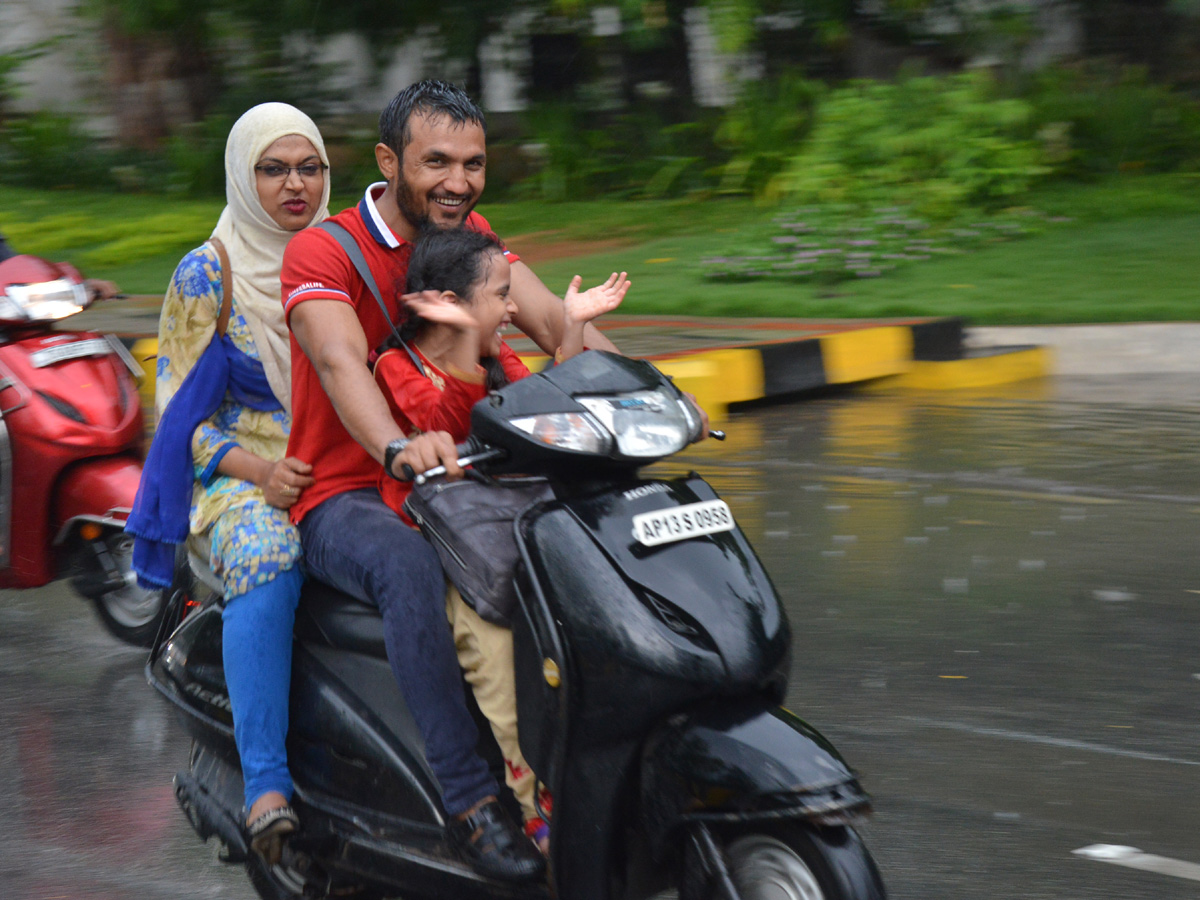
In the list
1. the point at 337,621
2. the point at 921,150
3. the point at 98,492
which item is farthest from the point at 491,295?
the point at 921,150

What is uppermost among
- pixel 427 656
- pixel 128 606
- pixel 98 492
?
pixel 427 656

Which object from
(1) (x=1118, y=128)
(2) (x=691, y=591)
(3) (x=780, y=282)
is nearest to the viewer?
(2) (x=691, y=591)

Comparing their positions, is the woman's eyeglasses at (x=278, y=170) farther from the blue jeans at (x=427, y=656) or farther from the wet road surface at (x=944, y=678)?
the wet road surface at (x=944, y=678)

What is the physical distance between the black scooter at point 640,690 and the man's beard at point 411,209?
0.62 m

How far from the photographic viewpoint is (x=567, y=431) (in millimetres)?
2590

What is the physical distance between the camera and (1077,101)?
15938mm

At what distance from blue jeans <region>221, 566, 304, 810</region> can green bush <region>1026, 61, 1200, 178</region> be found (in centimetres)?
1373

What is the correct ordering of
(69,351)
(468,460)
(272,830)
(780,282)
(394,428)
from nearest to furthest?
(468,460) → (394,428) → (272,830) → (69,351) → (780,282)

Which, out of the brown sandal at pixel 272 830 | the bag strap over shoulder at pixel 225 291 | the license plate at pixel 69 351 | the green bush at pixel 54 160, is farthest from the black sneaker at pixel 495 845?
the green bush at pixel 54 160

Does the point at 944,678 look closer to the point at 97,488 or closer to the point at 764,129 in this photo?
the point at 97,488

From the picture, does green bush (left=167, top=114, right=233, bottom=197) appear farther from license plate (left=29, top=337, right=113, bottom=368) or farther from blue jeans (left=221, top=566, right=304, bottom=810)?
blue jeans (left=221, top=566, right=304, bottom=810)

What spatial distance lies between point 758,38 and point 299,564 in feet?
50.0

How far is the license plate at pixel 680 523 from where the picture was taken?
8.39ft

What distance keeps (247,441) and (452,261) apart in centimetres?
91
